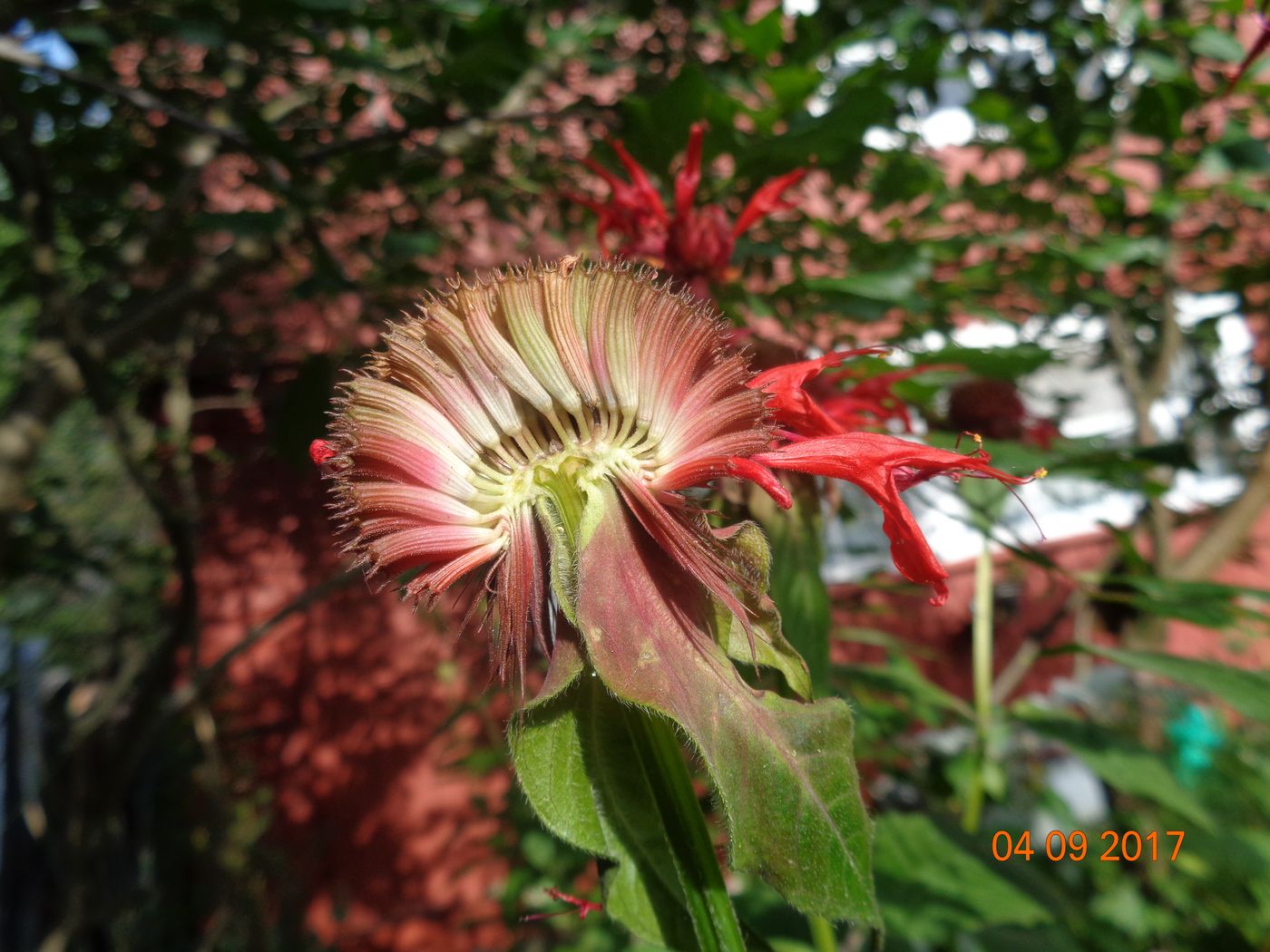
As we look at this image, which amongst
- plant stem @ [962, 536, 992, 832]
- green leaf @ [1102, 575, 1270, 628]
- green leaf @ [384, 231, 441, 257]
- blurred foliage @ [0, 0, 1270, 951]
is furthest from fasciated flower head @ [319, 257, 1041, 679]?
plant stem @ [962, 536, 992, 832]

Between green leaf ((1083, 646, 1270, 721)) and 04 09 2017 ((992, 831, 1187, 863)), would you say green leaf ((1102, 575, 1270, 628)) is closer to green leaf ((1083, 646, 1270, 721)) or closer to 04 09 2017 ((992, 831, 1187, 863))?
green leaf ((1083, 646, 1270, 721))

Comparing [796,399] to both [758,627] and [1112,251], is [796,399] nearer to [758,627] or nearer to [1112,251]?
[758,627]

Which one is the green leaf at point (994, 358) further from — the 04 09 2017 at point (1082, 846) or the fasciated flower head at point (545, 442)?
the 04 09 2017 at point (1082, 846)

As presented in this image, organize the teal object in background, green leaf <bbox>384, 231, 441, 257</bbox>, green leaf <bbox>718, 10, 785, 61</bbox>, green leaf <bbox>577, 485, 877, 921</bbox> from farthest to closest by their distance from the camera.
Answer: the teal object in background
green leaf <bbox>384, 231, 441, 257</bbox>
green leaf <bbox>718, 10, 785, 61</bbox>
green leaf <bbox>577, 485, 877, 921</bbox>

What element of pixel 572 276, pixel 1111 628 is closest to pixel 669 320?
pixel 572 276

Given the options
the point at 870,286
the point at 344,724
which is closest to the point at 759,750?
the point at 870,286
